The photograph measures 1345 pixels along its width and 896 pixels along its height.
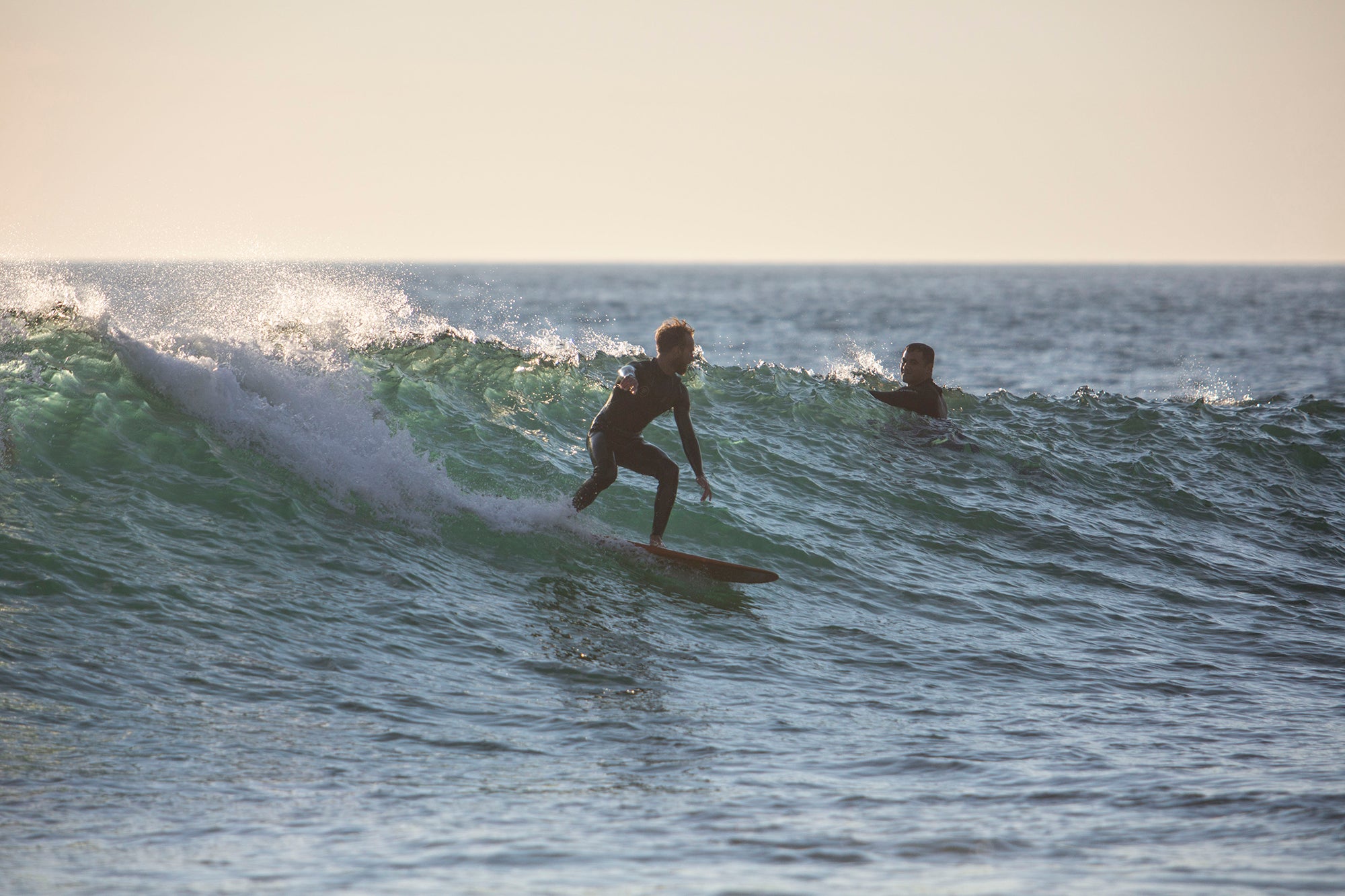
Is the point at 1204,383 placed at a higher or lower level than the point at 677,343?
lower

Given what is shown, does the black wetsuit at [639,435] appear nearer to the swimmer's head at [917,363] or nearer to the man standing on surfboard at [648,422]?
the man standing on surfboard at [648,422]

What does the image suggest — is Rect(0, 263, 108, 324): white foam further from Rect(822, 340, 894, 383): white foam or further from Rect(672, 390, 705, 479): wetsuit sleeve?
Rect(822, 340, 894, 383): white foam

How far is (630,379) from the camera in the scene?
843cm

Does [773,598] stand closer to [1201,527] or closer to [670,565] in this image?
[670,565]

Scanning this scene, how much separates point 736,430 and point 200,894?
10278 mm

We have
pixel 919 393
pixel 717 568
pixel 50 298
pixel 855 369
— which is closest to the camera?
pixel 717 568

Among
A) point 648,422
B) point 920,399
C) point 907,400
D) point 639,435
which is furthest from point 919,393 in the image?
point 648,422

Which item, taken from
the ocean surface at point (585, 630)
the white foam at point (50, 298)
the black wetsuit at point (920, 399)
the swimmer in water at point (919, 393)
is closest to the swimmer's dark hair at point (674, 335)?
the ocean surface at point (585, 630)

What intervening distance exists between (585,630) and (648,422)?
5.85 ft

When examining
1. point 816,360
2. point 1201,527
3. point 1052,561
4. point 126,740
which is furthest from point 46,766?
point 816,360

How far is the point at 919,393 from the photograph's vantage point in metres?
14.2

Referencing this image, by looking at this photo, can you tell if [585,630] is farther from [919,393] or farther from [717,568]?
[919,393]

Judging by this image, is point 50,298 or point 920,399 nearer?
point 50,298

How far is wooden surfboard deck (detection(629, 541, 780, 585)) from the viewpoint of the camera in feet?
28.2
